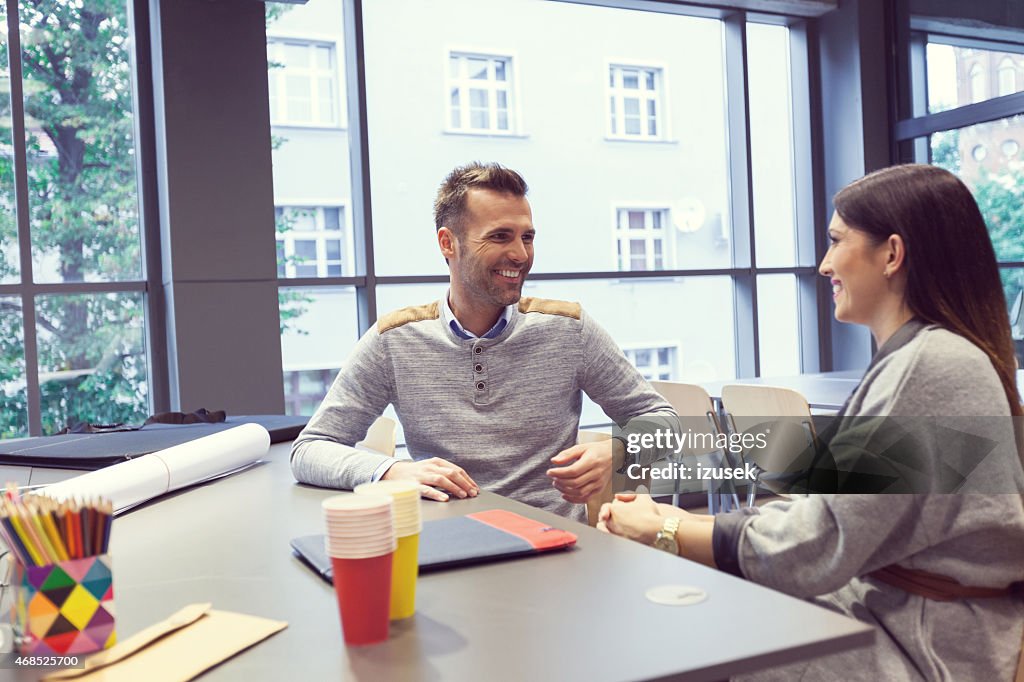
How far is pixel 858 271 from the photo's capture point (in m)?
1.25

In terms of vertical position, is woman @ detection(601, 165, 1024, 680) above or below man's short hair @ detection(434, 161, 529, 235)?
below

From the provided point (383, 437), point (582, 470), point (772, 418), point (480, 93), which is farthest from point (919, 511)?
point (480, 93)

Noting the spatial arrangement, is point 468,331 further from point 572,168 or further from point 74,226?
point 572,168

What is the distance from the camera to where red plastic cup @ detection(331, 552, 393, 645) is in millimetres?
806

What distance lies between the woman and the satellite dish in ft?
14.6

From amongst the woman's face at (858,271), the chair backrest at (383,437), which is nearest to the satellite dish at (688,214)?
the chair backrest at (383,437)

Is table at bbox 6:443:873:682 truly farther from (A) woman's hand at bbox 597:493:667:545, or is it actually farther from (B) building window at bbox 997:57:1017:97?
(B) building window at bbox 997:57:1017:97

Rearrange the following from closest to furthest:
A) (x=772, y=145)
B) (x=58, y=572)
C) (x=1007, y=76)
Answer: (x=58, y=572) → (x=1007, y=76) → (x=772, y=145)

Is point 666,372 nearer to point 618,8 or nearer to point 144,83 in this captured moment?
point 618,8

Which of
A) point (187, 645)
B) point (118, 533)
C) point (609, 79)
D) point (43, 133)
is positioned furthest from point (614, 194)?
point (187, 645)

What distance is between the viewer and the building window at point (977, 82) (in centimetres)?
535

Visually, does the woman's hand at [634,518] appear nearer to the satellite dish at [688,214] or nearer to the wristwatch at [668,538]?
the wristwatch at [668,538]

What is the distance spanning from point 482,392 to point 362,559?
1085mm

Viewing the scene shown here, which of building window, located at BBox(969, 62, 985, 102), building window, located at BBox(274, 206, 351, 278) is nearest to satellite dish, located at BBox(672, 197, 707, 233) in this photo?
building window, located at BBox(969, 62, 985, 102)
